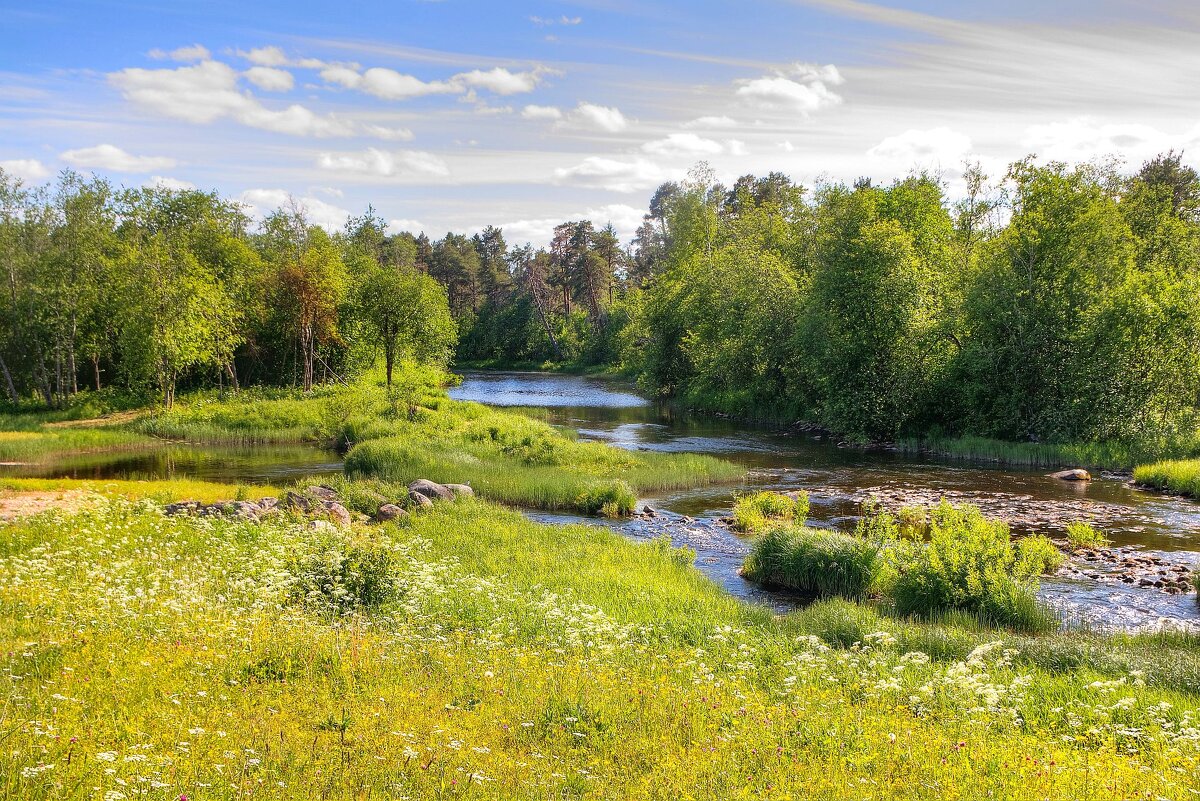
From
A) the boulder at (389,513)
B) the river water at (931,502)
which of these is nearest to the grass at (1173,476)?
the river water at (931,502)

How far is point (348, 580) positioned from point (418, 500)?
10549 millimetres

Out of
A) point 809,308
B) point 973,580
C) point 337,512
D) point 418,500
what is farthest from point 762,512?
point 809,308

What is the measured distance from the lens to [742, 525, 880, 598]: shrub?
57.0 feet

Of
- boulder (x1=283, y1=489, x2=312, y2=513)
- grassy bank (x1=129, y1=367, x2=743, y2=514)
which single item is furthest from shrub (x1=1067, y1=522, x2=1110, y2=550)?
boulder (x1=283, y1=489, x2=312, y2=513)

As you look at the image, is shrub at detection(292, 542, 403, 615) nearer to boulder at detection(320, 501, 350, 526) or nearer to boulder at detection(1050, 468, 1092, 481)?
boulder at detection(320, 501, 350, 526)

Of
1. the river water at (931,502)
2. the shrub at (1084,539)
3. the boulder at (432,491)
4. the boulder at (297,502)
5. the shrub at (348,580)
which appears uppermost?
the shrub at (348,580)

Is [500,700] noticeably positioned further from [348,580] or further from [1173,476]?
[1173,476]

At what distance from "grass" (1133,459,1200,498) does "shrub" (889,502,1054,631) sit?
57.0ft

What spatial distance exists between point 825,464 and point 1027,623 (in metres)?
21.8

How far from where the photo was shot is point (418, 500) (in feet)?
77.0

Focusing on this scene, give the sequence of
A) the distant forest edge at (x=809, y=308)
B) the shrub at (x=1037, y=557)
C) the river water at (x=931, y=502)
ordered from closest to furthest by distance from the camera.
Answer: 1. the shrub at (x=1037, y=557)
2. the river water at (x=931, y=502)
3. the distant forest edge at (x=809, y=308)

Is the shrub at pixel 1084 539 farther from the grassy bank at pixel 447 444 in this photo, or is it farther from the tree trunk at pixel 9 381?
the tree trunk at pixel 9 381

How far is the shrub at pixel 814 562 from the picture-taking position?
684 inches

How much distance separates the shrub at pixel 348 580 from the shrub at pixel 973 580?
1020 centimetres
